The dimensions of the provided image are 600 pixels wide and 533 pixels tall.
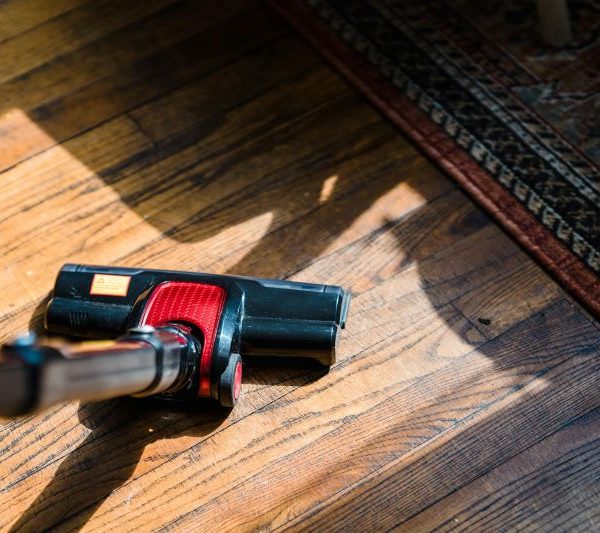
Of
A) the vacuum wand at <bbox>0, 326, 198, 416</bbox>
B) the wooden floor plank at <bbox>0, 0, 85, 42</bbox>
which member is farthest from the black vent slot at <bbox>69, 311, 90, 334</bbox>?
the wooden floor plank at <bbox>0, 0, 85, 42</bbox>

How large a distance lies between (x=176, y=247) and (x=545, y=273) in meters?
0.58

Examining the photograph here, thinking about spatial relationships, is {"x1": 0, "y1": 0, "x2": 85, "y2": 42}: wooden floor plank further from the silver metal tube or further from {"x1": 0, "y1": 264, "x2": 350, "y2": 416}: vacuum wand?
the silver metal tube

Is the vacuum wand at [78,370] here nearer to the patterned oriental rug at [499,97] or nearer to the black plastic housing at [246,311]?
the black plastic housing at [246,311]

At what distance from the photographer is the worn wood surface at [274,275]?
1.24 meters

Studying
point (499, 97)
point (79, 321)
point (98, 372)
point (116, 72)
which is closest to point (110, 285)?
point (79, 321)

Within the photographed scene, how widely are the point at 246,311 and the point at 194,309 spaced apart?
0.08 metres

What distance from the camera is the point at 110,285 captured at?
53.1 inches

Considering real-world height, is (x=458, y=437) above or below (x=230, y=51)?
below

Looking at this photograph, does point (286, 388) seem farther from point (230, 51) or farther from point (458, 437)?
point (230, 51)

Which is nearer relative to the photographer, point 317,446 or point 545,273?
point 317,446

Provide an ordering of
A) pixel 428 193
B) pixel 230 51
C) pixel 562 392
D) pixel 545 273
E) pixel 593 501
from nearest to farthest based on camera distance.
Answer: pixel 593 501, pixel 562 392, pixel 545 273, pixel 428 193, pixel 230 51

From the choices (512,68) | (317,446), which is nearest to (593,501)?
(317,446)

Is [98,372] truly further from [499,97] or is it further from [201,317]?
[499,97]

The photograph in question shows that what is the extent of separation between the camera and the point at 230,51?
1773 millimetres
